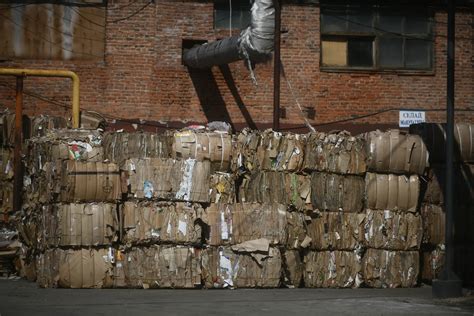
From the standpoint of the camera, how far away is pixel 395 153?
14.8 m

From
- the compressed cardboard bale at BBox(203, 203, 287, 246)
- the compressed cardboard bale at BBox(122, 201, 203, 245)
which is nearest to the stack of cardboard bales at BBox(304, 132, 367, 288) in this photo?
the compressed cardboard bale at BBox(203, 203, 287, 246)

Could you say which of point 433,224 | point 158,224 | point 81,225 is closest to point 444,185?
point 433,224

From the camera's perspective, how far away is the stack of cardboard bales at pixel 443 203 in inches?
597

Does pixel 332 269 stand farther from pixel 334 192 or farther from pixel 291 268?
pixel 334 192

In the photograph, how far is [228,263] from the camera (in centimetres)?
1407

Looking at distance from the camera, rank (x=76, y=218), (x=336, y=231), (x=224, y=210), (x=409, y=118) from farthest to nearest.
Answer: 1. (x=409, y=118)
2. (x=336, y=231)
3. (x=224, y=210)
4. (x=76, y=218)

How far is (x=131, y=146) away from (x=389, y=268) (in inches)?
200

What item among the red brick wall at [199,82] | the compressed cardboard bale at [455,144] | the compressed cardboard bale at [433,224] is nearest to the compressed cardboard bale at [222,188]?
the compressed cardboard bale at [433,224]

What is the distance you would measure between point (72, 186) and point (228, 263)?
292 centimetres

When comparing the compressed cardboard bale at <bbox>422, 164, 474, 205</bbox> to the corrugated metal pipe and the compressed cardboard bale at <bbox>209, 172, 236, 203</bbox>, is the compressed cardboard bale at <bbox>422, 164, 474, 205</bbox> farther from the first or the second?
the corrugated metal pipe

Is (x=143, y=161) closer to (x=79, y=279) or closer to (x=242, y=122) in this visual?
(x=79, y=279)

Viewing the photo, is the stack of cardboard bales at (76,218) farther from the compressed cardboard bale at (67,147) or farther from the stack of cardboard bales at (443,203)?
the stack of cardboard bales at (443,203)

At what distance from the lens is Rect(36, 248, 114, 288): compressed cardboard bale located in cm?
1349

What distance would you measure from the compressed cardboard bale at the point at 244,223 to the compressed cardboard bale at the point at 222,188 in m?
0.20
